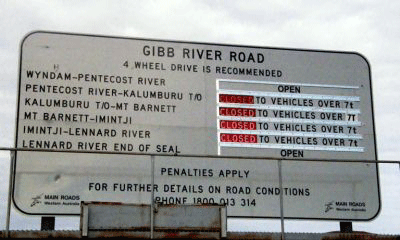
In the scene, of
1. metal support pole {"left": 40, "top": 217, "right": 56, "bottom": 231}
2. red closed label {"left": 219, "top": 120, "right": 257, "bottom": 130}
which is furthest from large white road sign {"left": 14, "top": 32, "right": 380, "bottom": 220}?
metal support pole {"left": 40, "top": 217, "right": 56, "bottom": 231}

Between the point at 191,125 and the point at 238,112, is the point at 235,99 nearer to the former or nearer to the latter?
the point at 238,112

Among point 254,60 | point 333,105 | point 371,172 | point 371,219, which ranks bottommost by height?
point 371,219

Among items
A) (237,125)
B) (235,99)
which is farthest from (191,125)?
(235,99)

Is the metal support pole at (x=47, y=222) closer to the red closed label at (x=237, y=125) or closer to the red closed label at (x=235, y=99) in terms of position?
the red closed label at (x=237, y=125)

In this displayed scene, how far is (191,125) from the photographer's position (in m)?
14.5

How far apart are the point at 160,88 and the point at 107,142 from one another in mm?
1592

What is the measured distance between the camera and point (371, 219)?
14.8 m

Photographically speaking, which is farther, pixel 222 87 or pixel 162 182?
pixel 222 87

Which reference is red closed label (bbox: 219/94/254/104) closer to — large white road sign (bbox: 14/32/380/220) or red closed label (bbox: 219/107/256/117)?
large white road sign (bbox: 14/32/380/220)

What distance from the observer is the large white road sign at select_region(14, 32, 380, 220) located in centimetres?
1373

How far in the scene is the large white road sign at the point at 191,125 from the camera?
1373cm

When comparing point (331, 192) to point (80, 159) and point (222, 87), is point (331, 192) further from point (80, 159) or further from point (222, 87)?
point (80, 159)

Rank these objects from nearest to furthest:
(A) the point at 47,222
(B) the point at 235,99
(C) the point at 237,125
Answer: (A) the point at 47,222 < (C) the point at 237,125 < (B) the point at 235,99

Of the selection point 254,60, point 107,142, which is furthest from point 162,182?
point 254,60
